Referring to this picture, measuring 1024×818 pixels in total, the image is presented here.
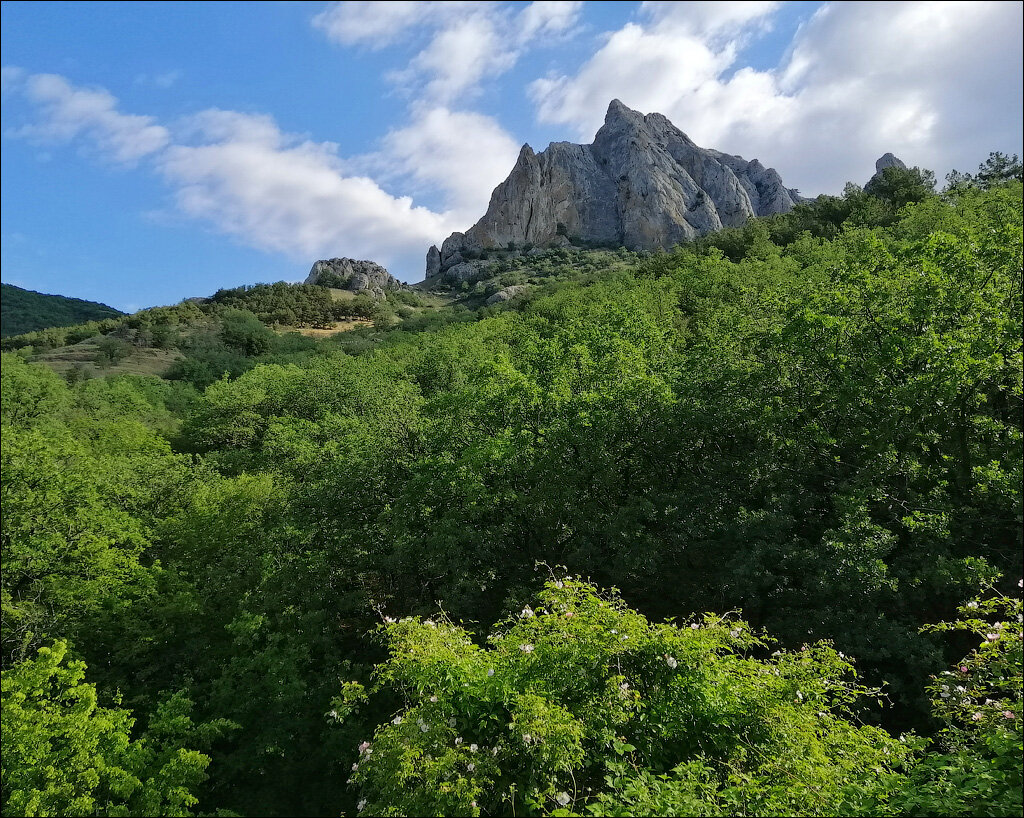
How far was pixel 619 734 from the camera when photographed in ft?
25.6

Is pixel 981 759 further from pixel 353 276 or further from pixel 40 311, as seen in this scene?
pixel 40 311

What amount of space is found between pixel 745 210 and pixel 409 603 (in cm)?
16098

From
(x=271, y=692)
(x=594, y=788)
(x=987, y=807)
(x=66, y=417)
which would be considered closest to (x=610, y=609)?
(x=594, y=788)

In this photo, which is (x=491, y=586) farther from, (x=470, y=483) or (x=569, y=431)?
(x=569, y=431)

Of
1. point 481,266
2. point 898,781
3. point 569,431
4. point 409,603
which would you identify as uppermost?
point 481,266

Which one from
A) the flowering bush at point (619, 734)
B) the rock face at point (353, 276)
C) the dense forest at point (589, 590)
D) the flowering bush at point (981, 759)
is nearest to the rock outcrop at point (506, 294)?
the rock face at point (353, 276)

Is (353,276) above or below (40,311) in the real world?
above

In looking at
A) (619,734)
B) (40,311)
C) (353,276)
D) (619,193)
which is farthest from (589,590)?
(619,193)

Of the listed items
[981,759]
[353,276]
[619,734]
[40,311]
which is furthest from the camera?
[353,276]

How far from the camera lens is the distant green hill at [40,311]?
10278cm

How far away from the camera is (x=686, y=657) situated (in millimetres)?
8219

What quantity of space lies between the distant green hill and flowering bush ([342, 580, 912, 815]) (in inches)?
4671

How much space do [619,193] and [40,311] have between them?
134 m

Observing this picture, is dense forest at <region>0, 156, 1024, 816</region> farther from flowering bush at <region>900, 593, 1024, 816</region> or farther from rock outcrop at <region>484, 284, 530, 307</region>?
rock outcrop at <region>484, 284, 530, 307</region>
